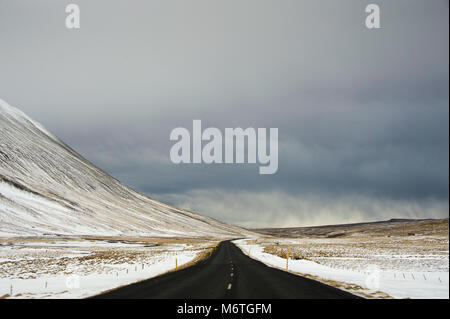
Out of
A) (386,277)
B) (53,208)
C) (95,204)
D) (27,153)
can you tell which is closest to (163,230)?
(95,204)

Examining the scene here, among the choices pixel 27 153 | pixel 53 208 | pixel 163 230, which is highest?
pixel 27 153

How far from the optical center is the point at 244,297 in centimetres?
1501

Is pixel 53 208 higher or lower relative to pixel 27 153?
lower
